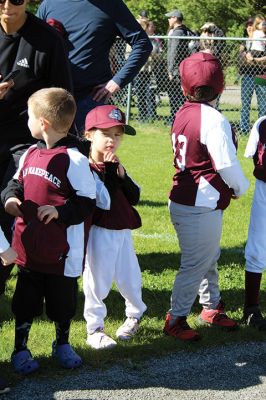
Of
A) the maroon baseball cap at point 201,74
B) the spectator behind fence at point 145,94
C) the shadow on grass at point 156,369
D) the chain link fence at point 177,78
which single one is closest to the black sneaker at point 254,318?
the shadow on grass at point 156,369

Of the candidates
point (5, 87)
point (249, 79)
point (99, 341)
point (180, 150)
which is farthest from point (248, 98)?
point (5, 87)

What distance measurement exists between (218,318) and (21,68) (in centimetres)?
202

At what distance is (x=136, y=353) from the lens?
4500 millimetres

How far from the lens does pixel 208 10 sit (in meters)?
30.9

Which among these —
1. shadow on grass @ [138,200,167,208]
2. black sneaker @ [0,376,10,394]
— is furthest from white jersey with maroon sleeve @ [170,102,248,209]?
shadow on grass @ [138,200,167,208]

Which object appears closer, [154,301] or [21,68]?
[21,68]

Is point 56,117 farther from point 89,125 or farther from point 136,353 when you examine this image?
point 136,353

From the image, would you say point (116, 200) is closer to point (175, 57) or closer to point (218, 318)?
point (218, 318)

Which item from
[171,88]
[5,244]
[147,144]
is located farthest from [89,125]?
[171,88]

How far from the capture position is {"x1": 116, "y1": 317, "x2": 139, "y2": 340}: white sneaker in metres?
4.73

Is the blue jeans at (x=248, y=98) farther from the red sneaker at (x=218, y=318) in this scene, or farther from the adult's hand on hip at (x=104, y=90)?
the red sneaker at (x=218, y=318)

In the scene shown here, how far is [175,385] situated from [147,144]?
9.91 meters

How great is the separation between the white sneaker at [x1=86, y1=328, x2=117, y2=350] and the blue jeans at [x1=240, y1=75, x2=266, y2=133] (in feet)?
33.7

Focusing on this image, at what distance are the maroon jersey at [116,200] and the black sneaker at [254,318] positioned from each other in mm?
1085
